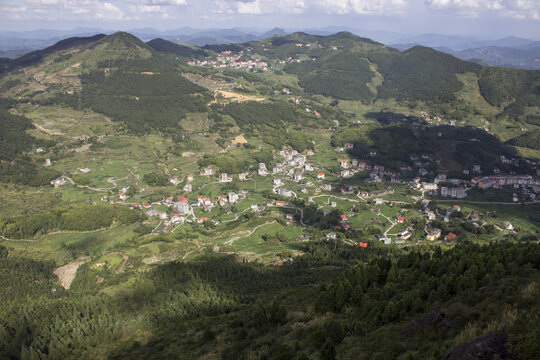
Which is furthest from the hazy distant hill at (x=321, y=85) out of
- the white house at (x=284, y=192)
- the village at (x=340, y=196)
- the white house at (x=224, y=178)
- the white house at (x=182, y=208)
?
the white house at (x=284, y=192)

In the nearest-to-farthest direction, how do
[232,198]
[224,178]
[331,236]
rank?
[331,236], [232,198], [224,178]

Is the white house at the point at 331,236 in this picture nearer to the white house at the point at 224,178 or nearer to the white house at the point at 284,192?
the white house at the point at 284,192

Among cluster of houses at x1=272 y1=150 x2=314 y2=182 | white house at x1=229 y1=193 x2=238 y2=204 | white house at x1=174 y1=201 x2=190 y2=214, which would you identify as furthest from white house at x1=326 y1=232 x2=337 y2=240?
white house at x1=174 y1=201 x2=190 y2=214

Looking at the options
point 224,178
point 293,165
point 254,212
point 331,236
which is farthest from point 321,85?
point 331,236

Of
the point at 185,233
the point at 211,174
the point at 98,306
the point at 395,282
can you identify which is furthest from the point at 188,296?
the point at 211,174

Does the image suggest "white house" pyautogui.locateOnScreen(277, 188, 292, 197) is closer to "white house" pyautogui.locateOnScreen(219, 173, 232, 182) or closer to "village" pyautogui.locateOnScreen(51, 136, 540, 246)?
"village" pyautogui.locateOnScreen(51, 136, 540, 246)

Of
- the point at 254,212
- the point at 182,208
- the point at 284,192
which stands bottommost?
the point at 254,212

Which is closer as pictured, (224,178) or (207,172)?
(224,178)

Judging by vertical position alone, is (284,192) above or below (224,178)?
→ below

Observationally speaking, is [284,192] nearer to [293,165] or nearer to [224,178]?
[224,178]

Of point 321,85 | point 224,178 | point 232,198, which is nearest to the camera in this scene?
point 232,198

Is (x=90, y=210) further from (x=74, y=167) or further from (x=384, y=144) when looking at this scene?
(x=384, y=144)
